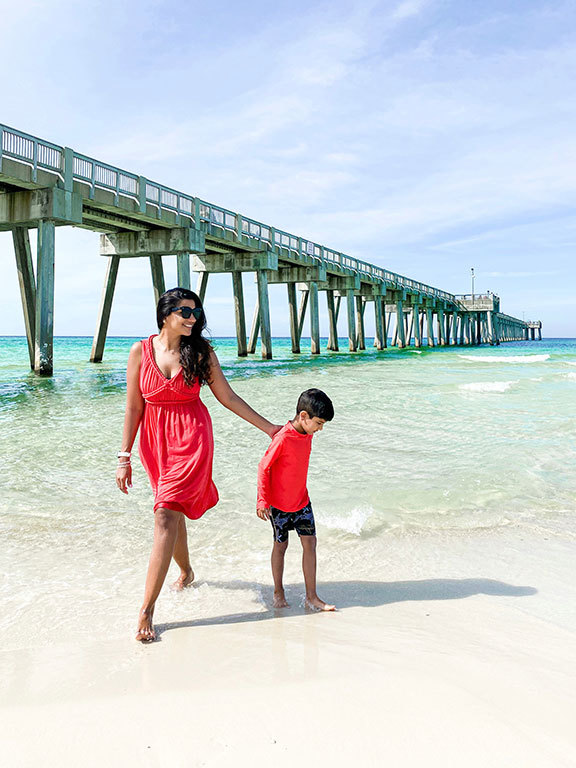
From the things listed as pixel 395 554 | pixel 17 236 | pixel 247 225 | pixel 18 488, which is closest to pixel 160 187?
pixel 17 236

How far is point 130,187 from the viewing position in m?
20.3

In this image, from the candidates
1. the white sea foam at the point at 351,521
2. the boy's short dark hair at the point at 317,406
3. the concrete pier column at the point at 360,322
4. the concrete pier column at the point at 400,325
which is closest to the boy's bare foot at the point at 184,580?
the boy's short dark hair at the point at 317,406

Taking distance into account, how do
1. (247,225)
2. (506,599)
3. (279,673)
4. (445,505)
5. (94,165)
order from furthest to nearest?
(247,225)
(94,165)
(445,505)
(506,599)
(279,673)

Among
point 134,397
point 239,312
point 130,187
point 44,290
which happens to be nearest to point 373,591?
point 134,397

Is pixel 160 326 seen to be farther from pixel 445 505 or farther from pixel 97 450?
pixel 97 450

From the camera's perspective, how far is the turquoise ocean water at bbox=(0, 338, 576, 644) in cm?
346

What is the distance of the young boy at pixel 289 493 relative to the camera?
3.18 m

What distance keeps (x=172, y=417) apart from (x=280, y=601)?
1.13m

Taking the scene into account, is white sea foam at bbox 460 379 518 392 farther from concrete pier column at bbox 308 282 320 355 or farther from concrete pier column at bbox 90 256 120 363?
concrete pier column at bbox 308 282 320 355

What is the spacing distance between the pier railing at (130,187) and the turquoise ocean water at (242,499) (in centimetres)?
840

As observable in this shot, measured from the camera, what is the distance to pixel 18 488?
5.82 m

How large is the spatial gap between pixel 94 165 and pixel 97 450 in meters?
13.9

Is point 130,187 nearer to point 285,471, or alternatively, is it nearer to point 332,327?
point 285,471

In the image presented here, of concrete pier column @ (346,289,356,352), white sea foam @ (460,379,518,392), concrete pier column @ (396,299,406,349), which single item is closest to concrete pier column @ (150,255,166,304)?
white sea foam @ (460,379,518,392)
